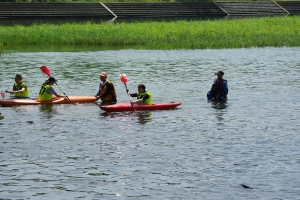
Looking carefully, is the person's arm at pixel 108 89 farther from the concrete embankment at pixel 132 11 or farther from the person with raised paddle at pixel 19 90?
the concrete embankment at pixel 132 11

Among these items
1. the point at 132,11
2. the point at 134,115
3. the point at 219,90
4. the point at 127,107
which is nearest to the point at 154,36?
the point at 132,11

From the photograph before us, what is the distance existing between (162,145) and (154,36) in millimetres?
33686

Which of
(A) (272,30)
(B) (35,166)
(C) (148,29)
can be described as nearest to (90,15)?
(C) (148,29)

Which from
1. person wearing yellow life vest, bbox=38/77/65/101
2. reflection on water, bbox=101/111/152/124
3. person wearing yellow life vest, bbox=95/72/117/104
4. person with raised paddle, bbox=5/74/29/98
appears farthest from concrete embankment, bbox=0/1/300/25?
reflection on water, bbox=101/111/152/124

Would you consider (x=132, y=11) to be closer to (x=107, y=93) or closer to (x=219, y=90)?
(x=219, y=90)

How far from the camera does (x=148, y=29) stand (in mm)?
55375

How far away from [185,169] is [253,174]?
63.5 inches

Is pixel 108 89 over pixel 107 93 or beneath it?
over

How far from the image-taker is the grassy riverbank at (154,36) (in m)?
51.0

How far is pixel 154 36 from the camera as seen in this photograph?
52719 mm

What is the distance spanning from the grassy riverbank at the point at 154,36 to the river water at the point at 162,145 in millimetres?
15564

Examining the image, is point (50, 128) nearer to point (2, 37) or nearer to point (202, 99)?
point (202, 99)

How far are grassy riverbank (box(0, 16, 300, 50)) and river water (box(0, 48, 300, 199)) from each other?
51.1ft

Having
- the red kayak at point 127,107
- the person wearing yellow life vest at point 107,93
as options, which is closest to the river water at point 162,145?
the red kayak at point 127,107
